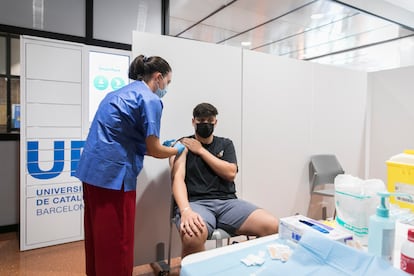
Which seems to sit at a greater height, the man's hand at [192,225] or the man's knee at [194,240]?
the man's hand at [192,225]

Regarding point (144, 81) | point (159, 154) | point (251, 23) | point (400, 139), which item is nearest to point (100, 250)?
point (159, 154)

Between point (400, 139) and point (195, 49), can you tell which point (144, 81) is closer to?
point (195, 49)

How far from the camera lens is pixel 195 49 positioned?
2135 millimetres

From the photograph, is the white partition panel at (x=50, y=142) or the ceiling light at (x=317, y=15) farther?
the ceiling light at (x=317, y=15)

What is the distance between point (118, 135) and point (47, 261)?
1588mm

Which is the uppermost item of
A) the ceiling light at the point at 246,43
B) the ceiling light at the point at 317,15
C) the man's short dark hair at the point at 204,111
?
the ceiling light at the point at 246,43

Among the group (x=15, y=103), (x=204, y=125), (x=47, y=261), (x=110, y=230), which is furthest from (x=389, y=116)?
(x=15, y=103)

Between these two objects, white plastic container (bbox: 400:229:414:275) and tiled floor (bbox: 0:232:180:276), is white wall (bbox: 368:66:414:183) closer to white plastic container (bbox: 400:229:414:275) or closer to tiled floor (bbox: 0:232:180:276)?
tiled floor (bbox: 0:232:180:276)

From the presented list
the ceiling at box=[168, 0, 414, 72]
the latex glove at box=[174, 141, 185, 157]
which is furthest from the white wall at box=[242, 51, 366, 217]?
the ceiling at box=[168, 0, 414, 72]

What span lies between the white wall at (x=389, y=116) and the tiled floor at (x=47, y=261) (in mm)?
2661

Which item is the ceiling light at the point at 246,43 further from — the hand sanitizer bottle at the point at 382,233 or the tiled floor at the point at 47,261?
the hand sanitizer bottle at the point at 382,233

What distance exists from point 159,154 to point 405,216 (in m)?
1.14

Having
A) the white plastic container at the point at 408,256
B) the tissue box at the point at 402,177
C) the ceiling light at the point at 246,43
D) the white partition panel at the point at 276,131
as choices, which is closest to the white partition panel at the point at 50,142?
the white partition panel at the point at 276,131

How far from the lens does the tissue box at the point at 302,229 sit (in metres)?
0.84
